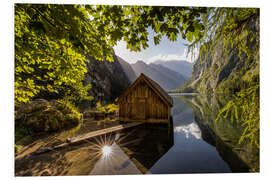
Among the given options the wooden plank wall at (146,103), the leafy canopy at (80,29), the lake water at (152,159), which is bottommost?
the lake water at (152,159)

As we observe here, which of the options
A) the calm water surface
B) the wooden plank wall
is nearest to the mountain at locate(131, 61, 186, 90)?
the wooden plank wall

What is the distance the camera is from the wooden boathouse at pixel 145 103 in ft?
21.7

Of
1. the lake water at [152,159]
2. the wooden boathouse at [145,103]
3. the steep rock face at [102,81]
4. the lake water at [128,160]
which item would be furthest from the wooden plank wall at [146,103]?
the steep rock face at [102,81]

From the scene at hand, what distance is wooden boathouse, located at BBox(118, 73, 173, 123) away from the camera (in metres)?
6.63

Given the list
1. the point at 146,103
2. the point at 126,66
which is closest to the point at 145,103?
the point at 146,103

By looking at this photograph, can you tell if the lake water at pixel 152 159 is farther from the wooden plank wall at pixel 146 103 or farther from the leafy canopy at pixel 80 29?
the leafy canopy at pixel 80 29

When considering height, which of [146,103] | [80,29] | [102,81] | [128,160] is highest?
[80,29]

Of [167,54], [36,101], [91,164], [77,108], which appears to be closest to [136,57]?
[167,54]

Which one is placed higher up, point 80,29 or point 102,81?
point 80,29

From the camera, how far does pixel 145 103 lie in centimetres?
687

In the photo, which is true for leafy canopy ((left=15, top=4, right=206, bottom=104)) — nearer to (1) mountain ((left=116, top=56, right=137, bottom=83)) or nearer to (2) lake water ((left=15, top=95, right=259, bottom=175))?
(1) mountain ((left=116, top=56, right=137, bottom=83))

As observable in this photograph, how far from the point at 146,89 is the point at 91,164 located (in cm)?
514

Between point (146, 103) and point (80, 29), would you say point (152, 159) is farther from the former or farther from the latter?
point (80, 29)
